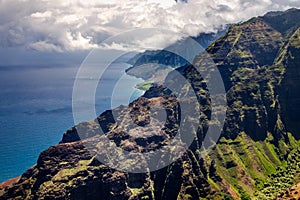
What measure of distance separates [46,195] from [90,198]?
23.5 m

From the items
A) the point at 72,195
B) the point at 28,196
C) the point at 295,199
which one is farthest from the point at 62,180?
the point at 295,199

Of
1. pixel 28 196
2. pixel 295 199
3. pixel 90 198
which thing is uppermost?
pixel 28 196

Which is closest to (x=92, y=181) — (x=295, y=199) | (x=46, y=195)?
(x=46, y=195)

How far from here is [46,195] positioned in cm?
19038

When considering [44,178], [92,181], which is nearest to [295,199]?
[92,181]

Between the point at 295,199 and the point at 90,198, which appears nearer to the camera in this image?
the point at 295,199

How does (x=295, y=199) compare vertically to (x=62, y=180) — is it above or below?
below

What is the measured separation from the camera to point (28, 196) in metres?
199

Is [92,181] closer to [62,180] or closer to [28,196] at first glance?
[62,180]

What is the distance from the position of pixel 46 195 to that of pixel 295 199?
131 m

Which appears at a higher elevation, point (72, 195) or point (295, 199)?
point (72, 195)

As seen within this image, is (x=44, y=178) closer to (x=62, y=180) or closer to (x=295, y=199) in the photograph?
(x=62, y=180)

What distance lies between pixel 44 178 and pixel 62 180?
39.0 ft

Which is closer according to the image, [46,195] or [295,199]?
[295,199]
